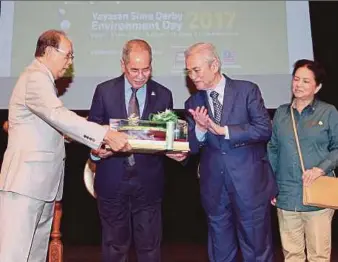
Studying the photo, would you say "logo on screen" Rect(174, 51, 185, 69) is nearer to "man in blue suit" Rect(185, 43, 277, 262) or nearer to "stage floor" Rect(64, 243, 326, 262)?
"man in blue suit" Rect(185, 43, 277, 262)

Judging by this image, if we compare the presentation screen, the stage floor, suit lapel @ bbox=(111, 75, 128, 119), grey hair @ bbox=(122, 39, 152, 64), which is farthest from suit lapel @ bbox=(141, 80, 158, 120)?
the stage floor

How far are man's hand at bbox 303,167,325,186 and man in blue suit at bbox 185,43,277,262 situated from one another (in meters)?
0.23

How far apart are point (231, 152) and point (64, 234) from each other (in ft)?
7.65

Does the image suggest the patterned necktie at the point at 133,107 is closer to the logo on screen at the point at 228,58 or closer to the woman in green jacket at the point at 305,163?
the woman in green jacket at the point at 305,163

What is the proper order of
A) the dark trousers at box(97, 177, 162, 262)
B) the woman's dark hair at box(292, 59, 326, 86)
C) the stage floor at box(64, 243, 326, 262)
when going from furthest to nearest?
the stage floor at box(64, 243, 326, 262)
the woman's dark hair at box(292, 59, 326, 86)
the dark trousers at box(97, 177, 162, 262)

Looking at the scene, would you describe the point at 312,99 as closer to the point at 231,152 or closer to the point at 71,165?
the point at 231,152

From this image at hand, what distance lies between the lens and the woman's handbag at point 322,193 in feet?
8.79

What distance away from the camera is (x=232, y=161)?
2.51 metres

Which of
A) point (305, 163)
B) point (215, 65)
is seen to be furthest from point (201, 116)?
point (305, 163)

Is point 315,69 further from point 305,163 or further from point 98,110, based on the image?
point 98,110

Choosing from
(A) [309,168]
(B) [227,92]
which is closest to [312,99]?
(A) [309,168]

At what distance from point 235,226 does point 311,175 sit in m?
0.50

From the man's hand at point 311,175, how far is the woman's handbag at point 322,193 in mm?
16

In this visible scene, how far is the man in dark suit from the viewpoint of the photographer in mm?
2697
